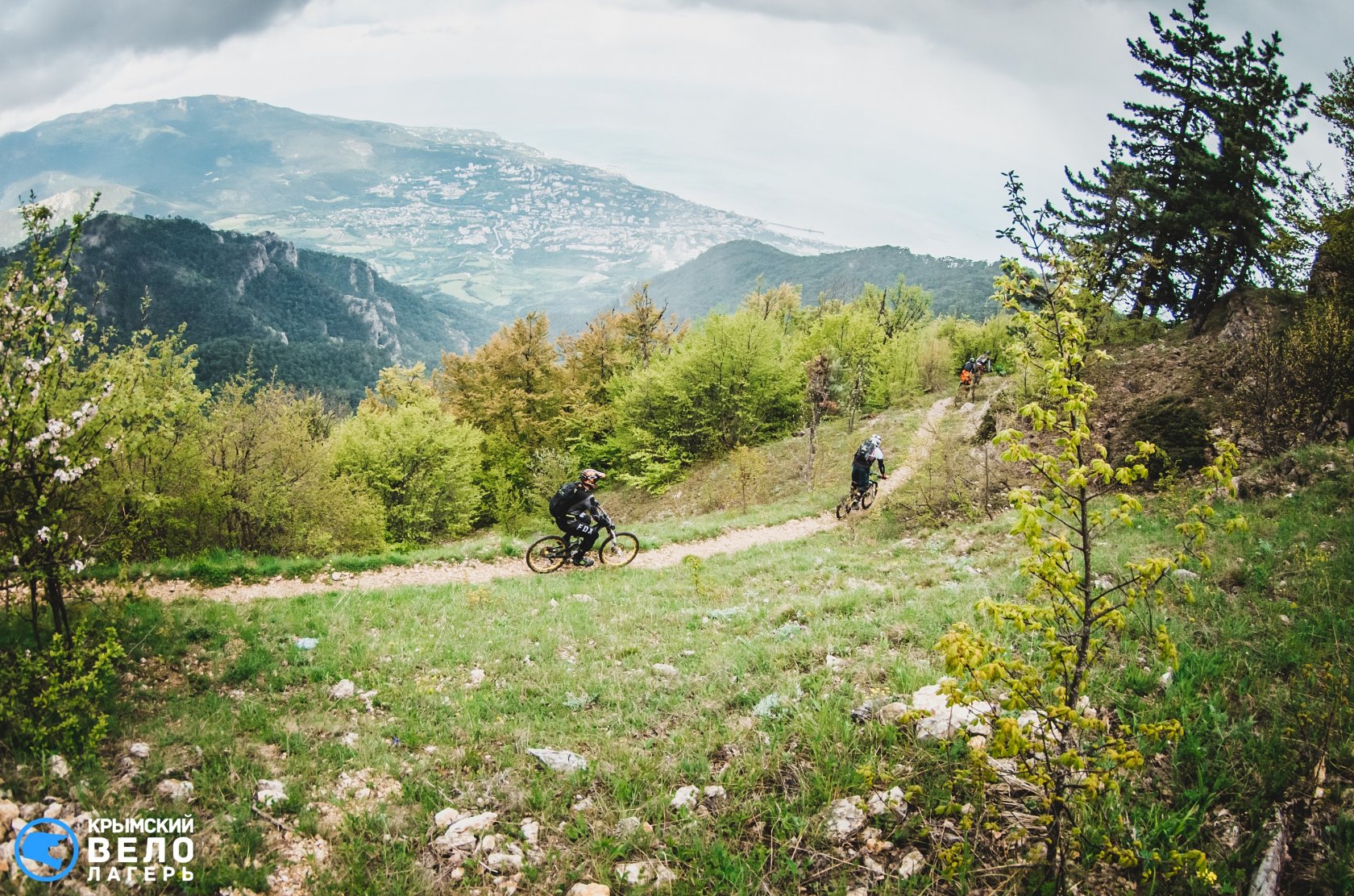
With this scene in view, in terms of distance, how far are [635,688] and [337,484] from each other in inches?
832

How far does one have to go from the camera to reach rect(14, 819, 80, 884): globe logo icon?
14.2ft

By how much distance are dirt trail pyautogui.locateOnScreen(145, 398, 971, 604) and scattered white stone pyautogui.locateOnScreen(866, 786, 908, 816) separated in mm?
11172

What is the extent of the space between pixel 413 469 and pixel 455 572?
19.9m

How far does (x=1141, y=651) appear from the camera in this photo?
663cm

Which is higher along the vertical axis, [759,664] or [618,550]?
[759,664]

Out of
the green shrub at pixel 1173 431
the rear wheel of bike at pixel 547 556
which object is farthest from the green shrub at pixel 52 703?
the green shrub at pixel 1173 431

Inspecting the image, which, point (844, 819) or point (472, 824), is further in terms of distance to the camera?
point (472, 824)

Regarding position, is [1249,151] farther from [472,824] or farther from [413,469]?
[413,469]

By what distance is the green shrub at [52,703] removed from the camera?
18.3 ft

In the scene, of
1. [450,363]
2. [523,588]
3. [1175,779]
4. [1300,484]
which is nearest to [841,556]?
[523,588]

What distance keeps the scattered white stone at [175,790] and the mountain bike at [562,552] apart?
33.4ft

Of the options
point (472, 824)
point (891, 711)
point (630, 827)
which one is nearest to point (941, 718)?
point (891, 711)

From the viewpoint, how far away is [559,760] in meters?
6.17

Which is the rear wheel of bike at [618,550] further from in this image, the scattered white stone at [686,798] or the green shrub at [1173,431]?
the green shrub at [1173,431]
